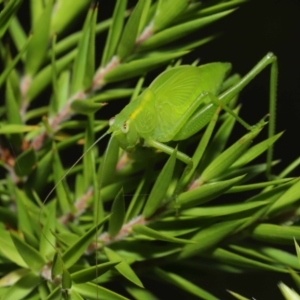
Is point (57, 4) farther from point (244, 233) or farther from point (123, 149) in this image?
point (244, 233)

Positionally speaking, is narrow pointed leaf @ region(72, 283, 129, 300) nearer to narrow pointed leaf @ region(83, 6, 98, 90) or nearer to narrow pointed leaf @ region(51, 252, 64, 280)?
narrow pointed leaf @ region(51, 252, 64, 280)

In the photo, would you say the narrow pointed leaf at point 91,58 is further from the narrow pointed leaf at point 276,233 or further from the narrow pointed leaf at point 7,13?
the narrow pointed leaf at point 276,233

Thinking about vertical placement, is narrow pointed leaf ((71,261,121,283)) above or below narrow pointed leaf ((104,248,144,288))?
→ above

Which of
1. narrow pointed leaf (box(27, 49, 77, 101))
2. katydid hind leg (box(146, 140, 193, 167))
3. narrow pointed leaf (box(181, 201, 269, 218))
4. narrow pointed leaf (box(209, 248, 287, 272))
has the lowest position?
narrow pointed leaf (box(209, 248, 287, 272))

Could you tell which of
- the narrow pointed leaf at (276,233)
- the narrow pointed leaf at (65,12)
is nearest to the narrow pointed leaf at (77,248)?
the narrow pointed leaf at (276,233)

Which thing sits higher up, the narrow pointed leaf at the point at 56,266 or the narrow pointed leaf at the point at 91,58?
the narrow pointed leaf at the point at 91,58

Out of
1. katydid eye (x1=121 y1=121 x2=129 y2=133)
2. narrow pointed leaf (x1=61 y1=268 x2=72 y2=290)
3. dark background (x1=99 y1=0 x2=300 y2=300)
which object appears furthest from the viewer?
dark background (x1=99 y1=0 x2=300 y2=300)

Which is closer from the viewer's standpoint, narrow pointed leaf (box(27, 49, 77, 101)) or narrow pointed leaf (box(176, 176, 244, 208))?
narrow pointed leaf (box(176, 176, 244, 208))

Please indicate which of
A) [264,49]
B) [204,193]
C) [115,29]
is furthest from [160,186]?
[264,49]

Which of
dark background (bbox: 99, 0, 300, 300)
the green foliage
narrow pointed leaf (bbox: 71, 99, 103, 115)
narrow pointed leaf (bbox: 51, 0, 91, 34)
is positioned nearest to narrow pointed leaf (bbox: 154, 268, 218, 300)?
the green foliage
